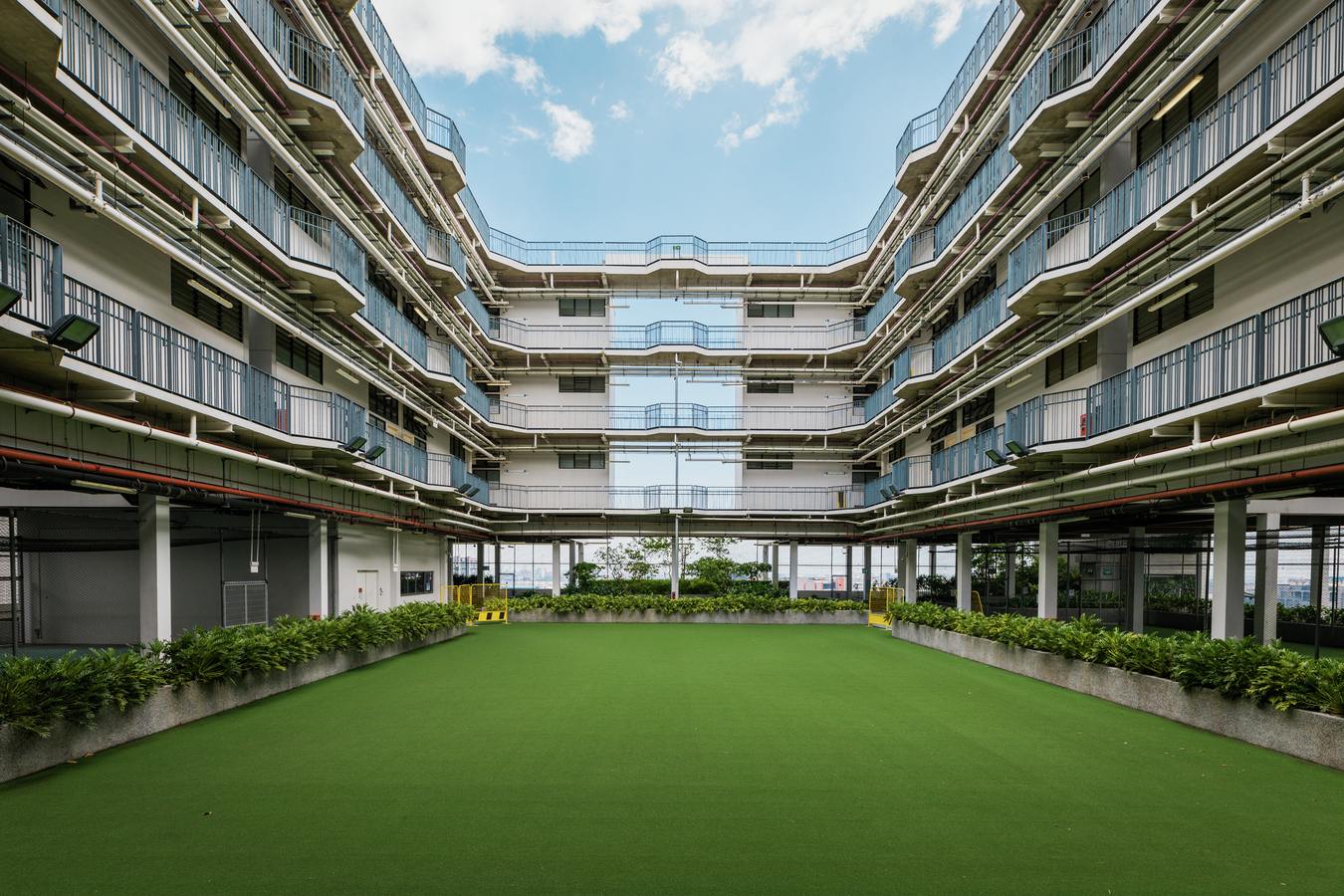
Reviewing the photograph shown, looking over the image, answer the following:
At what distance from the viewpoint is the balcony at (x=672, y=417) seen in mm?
34906

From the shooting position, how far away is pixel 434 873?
5496mm

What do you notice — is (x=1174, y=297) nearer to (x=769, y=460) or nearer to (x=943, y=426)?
(x=943, y=426)

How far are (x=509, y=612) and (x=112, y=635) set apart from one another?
1376 cm

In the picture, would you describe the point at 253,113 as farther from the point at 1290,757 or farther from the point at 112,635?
the point at 1290,757

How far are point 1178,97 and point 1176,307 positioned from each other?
406 centimetres

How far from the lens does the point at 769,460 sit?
35781 millimetres

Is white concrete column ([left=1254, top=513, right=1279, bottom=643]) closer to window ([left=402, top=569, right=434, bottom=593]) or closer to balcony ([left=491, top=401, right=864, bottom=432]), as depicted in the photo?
balcony ([left=491, top=401, right=864, bottom=432])

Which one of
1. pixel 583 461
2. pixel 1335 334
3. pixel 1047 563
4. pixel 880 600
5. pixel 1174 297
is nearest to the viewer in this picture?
pixel 1335 334

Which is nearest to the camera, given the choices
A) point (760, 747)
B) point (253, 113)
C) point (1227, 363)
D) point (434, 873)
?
point (434, 873)

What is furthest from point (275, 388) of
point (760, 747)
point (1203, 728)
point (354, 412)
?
point (1203, 728)

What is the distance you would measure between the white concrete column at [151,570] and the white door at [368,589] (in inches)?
361

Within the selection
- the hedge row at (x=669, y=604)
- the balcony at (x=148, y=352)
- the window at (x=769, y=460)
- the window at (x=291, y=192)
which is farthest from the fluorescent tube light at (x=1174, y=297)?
the window at (x=769, y=460)

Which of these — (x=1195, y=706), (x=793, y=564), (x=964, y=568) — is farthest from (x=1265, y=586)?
(x=793, y=564)

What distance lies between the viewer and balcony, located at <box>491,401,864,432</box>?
3491 centimetres
